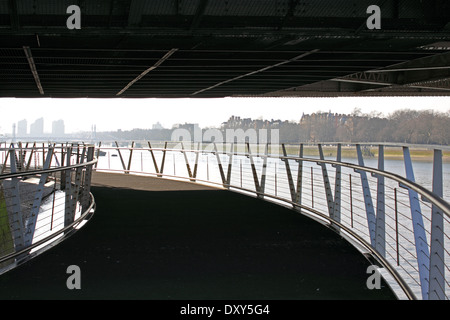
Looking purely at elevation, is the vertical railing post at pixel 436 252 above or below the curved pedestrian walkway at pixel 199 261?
above

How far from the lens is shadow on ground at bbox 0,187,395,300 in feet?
16.9

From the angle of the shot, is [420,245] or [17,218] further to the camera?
[17,218]

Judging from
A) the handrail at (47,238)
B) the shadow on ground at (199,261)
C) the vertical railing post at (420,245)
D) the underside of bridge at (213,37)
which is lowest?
the shadow on ground at (199,261)

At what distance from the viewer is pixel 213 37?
13469 millimetres

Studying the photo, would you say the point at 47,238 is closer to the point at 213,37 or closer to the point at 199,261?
the point at 199,261

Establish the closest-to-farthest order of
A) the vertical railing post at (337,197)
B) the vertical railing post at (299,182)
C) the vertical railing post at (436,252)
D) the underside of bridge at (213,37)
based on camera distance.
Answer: the vertical railing post at (436,252), the vertical railing post at (337,197), the vertical railing post at (299,182), the underside of bridge at (213,37)

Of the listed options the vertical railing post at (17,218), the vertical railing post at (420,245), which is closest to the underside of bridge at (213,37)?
the vertical railing post at (17,218)

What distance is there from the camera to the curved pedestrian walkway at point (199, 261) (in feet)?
16.9

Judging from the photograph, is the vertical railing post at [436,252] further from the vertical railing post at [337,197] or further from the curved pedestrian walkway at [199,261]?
the vertical railing post at [337,197]

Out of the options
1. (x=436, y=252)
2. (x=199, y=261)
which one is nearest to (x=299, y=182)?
(x=199, y=261)

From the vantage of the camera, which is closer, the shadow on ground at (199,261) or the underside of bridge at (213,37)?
the shadow on ground at (199,261)

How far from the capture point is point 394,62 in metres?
17.7

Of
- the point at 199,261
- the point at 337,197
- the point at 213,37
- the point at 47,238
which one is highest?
the point at 213,37

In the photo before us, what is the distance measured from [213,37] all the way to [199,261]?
26.7ft
